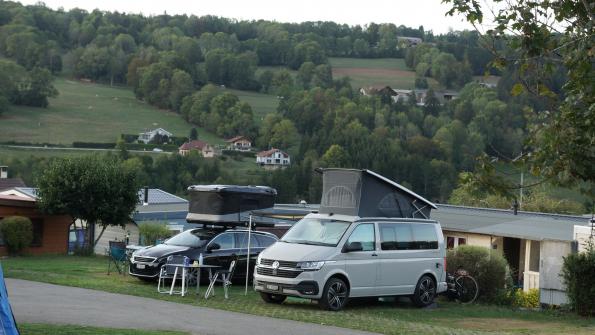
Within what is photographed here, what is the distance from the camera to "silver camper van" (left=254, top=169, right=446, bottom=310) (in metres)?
17.9

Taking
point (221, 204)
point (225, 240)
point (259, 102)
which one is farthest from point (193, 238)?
point (259, 102)

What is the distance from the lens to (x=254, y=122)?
430 feet

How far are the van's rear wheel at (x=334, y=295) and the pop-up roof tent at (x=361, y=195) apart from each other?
154 centimetres

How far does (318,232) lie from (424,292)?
2447 mm

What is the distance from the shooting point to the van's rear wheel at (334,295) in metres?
17.9

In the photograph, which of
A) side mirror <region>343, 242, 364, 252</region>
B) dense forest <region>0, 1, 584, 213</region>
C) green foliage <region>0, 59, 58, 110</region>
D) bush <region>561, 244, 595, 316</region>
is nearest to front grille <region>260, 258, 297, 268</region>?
side mirror <region>343, 242, 364, 252</region>

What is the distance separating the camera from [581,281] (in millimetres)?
18547

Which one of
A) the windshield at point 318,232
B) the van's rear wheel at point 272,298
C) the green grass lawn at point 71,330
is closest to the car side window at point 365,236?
the windshield at point 318,232

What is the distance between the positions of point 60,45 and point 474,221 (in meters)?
157

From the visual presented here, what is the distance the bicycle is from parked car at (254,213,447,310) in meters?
0.79

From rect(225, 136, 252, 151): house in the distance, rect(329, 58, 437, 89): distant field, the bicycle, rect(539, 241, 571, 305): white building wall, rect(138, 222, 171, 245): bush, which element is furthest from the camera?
rect(329, 58, 437, 89): distant field

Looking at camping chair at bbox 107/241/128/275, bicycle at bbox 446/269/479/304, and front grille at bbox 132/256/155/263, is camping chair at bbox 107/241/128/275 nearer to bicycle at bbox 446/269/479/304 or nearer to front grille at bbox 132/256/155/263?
front grille at bbox 132/256/155/263

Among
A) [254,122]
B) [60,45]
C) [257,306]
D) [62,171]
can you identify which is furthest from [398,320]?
[60,45]

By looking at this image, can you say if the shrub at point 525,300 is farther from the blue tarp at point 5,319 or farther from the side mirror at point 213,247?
the blue tarp at point 5,319
